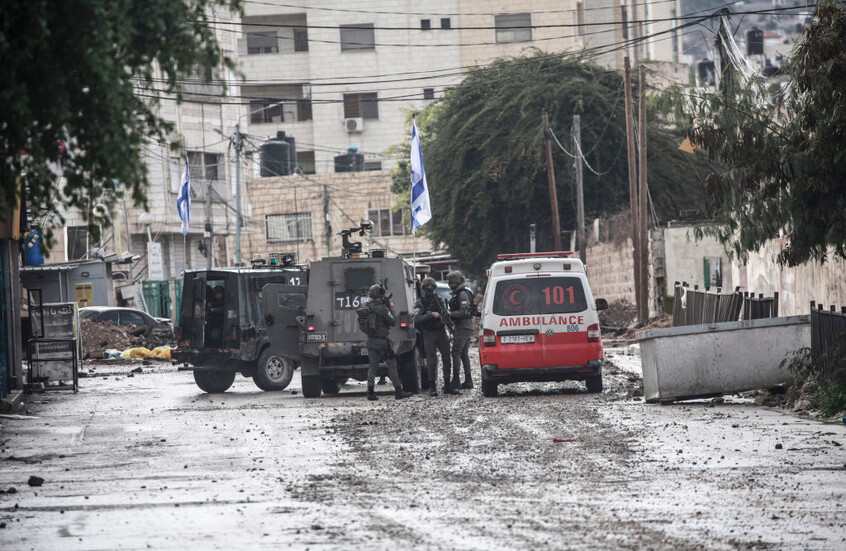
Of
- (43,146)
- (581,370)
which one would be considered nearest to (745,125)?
(581,370)

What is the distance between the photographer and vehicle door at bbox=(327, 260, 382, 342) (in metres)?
21.4

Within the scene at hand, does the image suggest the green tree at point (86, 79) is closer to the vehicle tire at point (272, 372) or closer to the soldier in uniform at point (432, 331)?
the soldier in uniform at point (432, 331)

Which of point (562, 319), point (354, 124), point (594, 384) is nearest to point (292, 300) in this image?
point (562, 319)

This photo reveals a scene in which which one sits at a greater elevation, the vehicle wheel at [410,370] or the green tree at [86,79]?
the green tree at [86,79]

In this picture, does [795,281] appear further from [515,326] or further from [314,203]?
[314,203]

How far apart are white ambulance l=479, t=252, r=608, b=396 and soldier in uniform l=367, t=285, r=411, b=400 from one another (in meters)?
1.46

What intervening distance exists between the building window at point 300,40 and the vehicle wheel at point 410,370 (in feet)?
190

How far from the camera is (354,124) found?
249 feet

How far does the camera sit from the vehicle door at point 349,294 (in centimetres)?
2141

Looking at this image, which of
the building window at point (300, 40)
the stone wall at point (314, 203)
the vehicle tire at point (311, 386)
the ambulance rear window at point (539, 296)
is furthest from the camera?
the building window at point (300, 40)

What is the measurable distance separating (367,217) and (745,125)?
179 feet

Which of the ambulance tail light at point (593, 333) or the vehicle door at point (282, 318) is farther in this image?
the vehicle door at point (282, 318)

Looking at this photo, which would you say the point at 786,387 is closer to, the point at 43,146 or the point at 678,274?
the point at 43,146

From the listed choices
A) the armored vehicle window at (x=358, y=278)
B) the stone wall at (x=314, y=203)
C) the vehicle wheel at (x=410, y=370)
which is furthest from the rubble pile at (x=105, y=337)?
the stone wall at (x=314, y=203)
